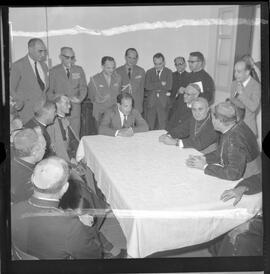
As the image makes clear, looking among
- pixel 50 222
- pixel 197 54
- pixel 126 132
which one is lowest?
pixel 50 222

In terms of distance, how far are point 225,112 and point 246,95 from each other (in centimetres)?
11

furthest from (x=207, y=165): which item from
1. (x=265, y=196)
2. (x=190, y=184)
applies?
(x=265, y=196)

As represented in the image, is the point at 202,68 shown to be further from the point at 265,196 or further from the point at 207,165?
the point at 265,196

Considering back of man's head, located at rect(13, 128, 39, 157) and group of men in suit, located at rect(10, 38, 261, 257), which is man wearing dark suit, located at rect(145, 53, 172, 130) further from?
back of man's head, located at rect(13, 128, 39, 157)

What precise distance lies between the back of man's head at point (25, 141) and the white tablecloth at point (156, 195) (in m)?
0.19

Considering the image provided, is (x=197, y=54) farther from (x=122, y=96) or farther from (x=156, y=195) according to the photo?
(x=156, y=195)

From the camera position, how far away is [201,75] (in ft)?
5.31

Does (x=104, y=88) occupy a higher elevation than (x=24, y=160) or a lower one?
higher

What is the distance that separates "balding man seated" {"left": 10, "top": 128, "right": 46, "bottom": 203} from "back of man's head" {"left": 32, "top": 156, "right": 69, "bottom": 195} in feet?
0.08

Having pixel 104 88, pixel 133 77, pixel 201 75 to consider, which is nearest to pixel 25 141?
pixel 104 88

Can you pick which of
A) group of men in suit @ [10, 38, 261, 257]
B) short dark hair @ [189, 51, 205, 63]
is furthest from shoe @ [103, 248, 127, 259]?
short dark hair @ [189, 51, 205, 63]

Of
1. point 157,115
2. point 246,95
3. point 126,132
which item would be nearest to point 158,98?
point 157,115

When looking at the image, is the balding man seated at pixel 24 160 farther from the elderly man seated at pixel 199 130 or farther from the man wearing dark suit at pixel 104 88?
the elderly man seated at pixel 199 130

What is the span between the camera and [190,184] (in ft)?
5.32
